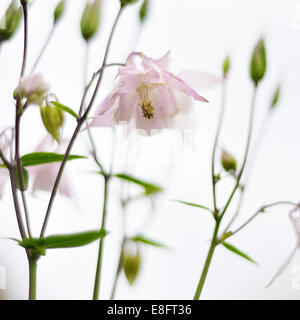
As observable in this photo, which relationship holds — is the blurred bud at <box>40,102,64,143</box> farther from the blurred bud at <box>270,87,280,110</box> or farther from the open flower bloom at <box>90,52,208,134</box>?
the blurred bud at <box>270,87,280,110</box>

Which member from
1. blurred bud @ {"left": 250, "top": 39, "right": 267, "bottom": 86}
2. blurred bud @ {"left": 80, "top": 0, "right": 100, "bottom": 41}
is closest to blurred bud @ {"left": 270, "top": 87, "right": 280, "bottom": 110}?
blurred bud @ {"left": 250, "top": 39, "right": 267, "bottom": 86}

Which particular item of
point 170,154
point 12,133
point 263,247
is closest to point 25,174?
point 12,133

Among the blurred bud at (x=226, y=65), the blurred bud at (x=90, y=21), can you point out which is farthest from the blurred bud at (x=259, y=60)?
the blurred bud at (x=90, y=21)

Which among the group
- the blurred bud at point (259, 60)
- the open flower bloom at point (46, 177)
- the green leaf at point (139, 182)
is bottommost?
the green leaf at point (139, 182)

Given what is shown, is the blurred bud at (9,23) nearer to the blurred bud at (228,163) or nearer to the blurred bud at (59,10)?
the blurred bud at (59,10)
